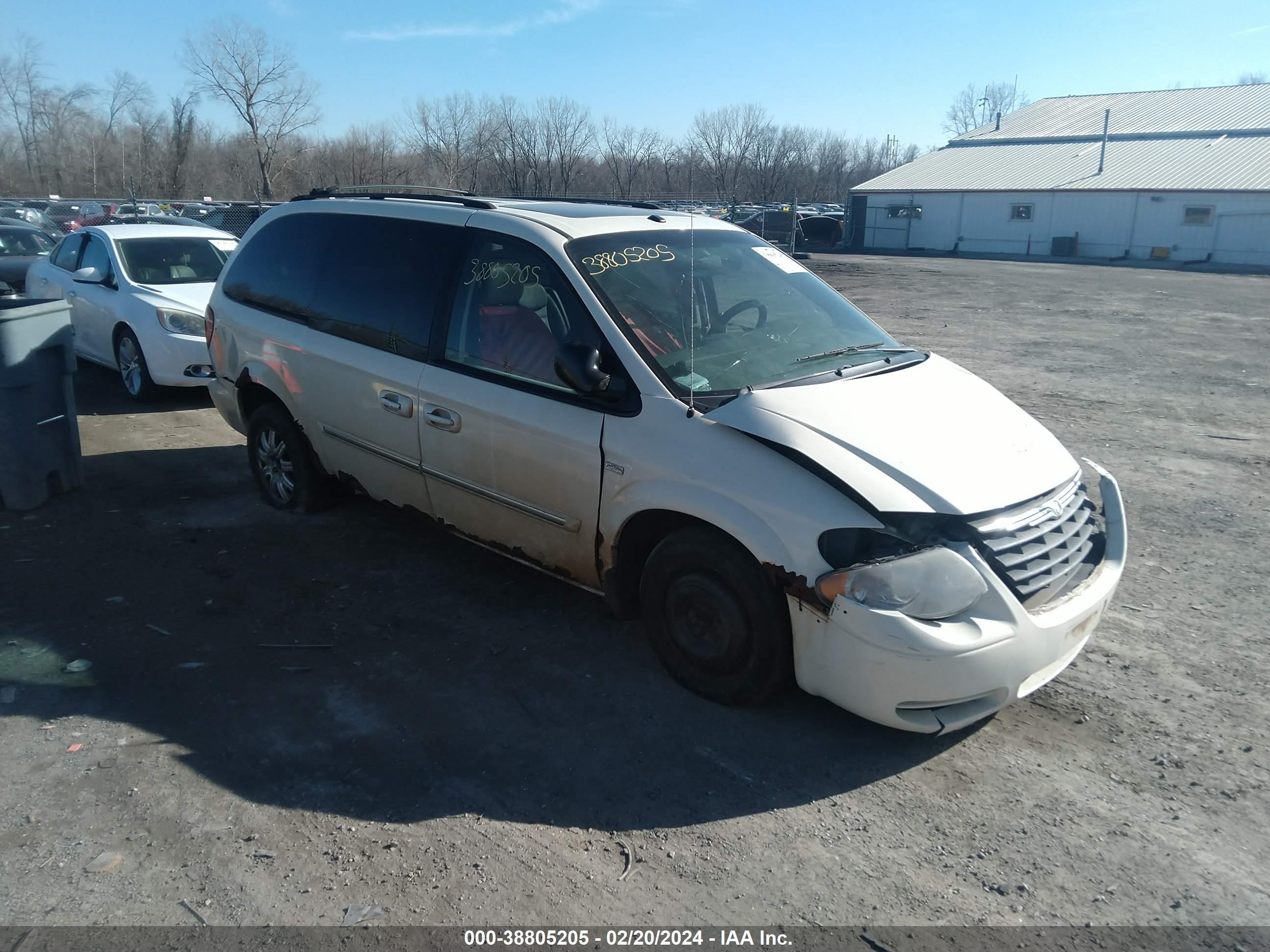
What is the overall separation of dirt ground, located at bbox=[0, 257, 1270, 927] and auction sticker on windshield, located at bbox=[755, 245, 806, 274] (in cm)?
163

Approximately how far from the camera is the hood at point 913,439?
3.47 m

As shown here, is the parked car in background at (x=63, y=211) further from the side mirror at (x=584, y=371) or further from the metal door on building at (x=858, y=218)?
the metal door on building at (x=858, y=218)

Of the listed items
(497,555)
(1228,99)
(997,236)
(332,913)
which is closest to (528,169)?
(997,236)

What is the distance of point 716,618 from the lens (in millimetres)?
3822

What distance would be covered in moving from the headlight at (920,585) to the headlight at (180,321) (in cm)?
799

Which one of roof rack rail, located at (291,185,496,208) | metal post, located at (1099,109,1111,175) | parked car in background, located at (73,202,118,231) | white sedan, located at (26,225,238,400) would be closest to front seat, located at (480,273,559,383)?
roof rack rail, located at (291,185,496,208)

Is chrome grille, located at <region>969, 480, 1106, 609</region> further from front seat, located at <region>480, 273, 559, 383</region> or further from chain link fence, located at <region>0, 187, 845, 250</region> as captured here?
chain link fence, located at <region>0, 187, 845, 250</region>

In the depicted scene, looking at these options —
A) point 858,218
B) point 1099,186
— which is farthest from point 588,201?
point 858,218

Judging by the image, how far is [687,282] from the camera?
15.2 ft

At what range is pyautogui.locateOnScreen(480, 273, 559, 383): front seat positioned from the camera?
443cm

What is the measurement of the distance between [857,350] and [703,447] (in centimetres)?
128

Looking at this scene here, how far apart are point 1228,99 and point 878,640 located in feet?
189

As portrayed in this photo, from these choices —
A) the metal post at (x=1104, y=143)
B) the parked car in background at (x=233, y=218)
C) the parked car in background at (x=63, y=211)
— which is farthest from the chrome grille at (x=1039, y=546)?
the metal post at (x=1104, y=143)

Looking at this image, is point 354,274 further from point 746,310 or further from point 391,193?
point 746,310
